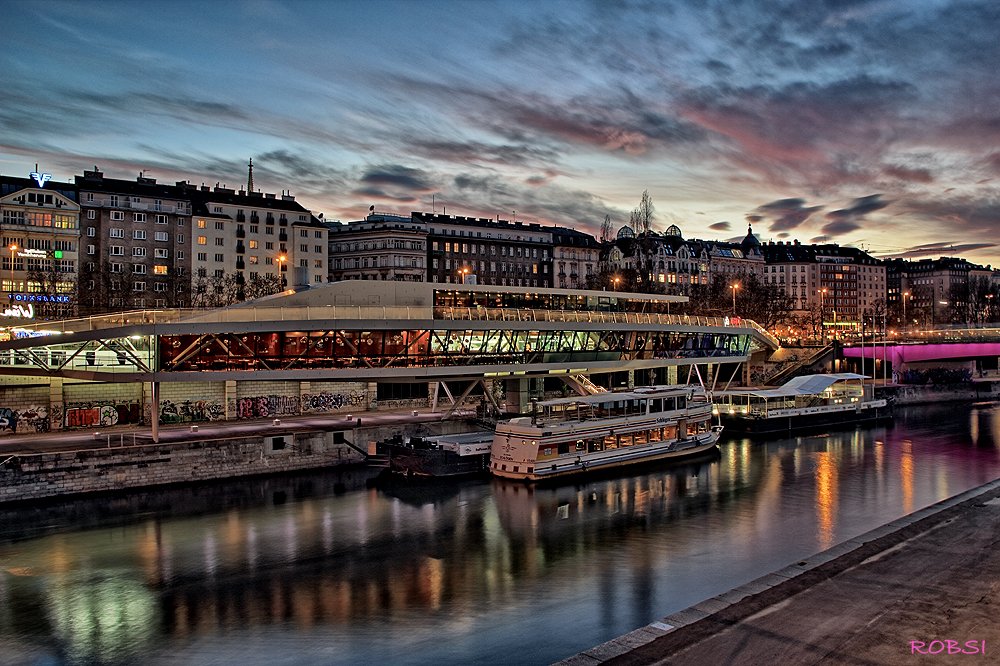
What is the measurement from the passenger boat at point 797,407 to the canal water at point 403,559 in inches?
578

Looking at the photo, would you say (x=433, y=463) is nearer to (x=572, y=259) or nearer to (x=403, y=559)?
(x=403, y=559)

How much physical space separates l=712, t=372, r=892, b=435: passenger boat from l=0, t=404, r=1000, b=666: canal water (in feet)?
48.2

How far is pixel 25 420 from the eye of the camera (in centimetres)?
4338

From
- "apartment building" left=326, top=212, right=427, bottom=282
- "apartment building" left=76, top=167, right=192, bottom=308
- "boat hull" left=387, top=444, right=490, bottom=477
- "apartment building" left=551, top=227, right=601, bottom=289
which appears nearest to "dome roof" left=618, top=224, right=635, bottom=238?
"apartment building" left=551, top=227, right=601, bottom=289

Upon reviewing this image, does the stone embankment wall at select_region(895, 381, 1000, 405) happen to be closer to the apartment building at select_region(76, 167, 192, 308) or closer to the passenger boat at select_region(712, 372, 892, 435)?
the passenger boat at select_region(712, 372, 892, 435)

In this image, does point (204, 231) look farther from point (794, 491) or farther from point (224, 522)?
point (794, 491)

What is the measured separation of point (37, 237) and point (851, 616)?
91.8 m

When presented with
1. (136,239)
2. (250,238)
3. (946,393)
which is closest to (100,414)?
(136,239)

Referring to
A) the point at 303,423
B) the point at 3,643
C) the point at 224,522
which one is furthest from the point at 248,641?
the point at 303,423

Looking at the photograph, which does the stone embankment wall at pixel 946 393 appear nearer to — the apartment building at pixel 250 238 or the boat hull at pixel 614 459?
the boat hull at pixel 614 459

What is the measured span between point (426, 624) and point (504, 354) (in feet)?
98.3

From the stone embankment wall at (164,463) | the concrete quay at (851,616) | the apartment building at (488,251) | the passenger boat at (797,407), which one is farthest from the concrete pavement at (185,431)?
the apartment building at (488,251)

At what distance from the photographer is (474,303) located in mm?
51844

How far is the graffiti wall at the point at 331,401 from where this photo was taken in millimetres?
54469
